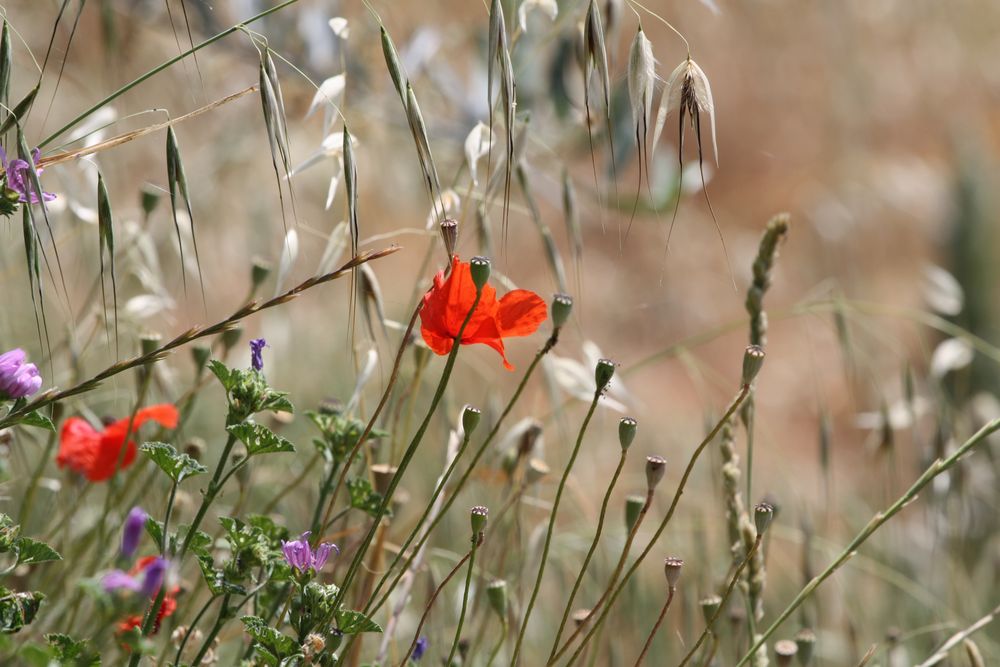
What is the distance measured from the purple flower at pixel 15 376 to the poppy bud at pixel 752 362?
1.60 feet

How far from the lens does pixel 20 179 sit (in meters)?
0.73

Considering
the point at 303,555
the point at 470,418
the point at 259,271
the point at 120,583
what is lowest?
the point at 120,583

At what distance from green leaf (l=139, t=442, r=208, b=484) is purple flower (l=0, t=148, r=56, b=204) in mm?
175

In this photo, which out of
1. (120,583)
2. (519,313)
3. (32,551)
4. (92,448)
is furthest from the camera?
(92,448)

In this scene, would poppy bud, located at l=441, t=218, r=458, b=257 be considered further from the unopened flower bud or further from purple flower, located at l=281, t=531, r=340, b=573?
the unopened flower bud

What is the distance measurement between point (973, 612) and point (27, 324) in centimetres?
187

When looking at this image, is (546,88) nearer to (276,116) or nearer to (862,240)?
(276,116)

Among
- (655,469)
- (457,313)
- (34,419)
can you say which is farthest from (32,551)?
(655,469)

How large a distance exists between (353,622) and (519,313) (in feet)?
0.82

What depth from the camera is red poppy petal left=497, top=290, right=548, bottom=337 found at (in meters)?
0.80

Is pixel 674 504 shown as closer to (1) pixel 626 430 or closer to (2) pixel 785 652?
(1) pixel 626 430

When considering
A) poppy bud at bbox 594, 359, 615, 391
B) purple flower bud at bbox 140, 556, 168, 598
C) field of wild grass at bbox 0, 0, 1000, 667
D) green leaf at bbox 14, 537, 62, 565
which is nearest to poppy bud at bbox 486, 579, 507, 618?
field of wild grass at bbox 0, 0, 1000, 667

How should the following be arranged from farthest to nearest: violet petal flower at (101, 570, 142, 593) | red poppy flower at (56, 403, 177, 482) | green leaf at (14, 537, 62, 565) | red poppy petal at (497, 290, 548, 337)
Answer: red poppy flower at (56, 403, 177, 482) < red poppy petal at (497, 290, 548, 337) < green leaf at (14, 537, 62, 565) < violet petal flower at (101, 570, 142, 593)

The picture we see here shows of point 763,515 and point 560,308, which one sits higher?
point 560,308
